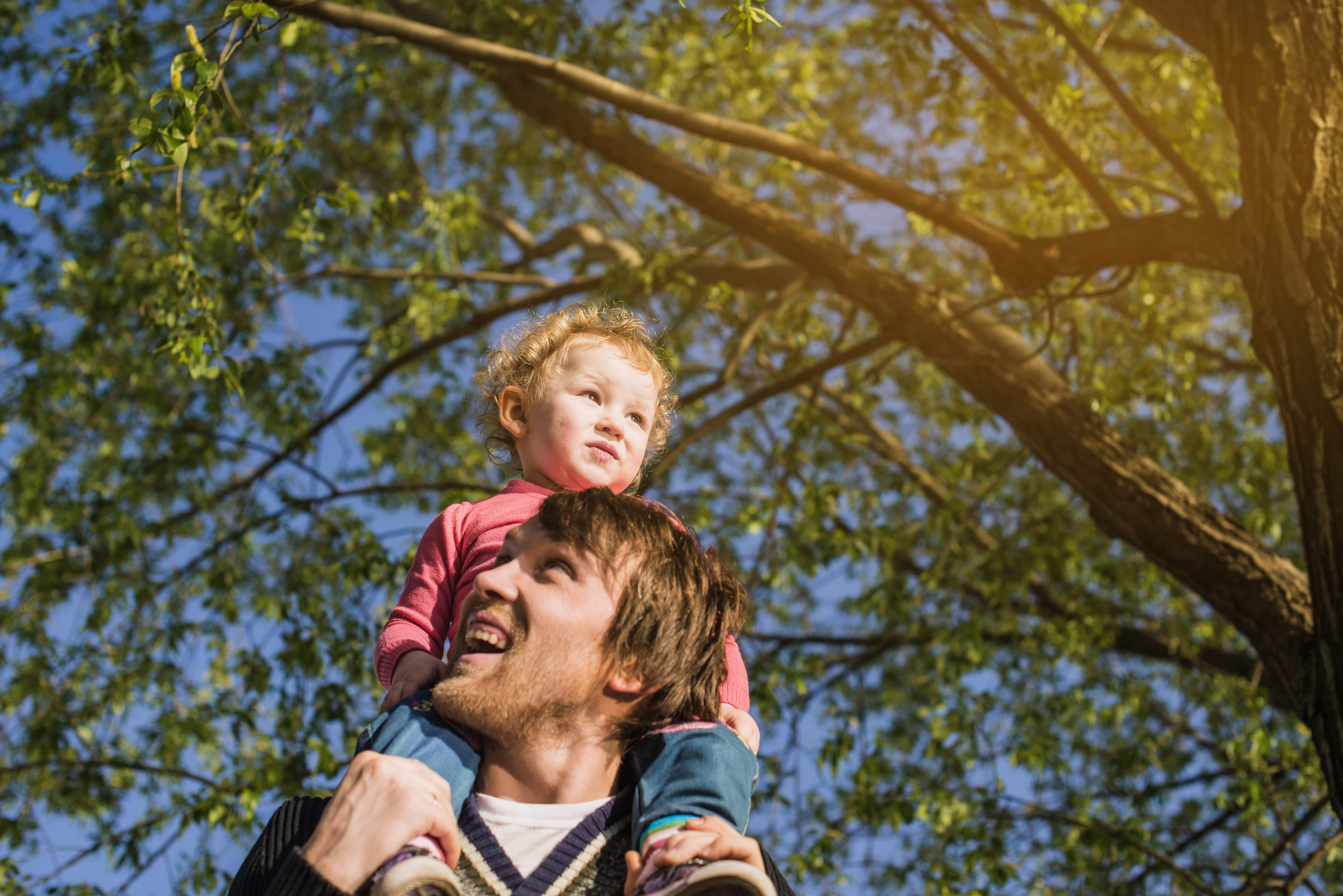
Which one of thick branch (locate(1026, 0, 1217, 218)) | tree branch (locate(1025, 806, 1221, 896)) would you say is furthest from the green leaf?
tree branch (locate(1025, 806, 1221, 896))

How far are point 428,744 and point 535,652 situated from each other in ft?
0.71

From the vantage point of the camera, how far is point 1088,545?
6.61 meters

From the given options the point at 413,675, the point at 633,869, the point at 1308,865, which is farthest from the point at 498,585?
the point at 1308,865

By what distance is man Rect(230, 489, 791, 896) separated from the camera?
59.1 inches

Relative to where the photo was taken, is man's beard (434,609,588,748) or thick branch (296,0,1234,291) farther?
thick branch (296,0,1234,291)

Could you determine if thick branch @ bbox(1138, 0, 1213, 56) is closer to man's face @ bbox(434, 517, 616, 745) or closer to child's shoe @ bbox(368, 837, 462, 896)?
man's face @ bbox(434, 517, 616, 745)

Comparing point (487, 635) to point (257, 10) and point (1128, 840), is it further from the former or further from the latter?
point (1128, 840)

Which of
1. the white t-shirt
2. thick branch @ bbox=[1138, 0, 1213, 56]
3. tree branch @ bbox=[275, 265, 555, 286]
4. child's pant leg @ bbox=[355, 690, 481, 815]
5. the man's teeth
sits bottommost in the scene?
the white t-shirt

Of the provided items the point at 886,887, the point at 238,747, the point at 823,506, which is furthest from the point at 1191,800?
the point at 238,747

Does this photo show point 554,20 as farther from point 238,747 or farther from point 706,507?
point 238,747

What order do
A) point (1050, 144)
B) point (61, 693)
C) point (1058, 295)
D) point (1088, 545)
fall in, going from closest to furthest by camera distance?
point (1050, 144) → point (1058, 295) → point (61, 693) → point (1088, 545)

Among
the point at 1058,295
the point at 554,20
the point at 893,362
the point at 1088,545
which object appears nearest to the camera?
the point at 1058,295

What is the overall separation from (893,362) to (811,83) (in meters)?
2.06

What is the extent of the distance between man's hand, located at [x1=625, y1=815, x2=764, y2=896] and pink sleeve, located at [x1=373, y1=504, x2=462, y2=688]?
676 millimetres
